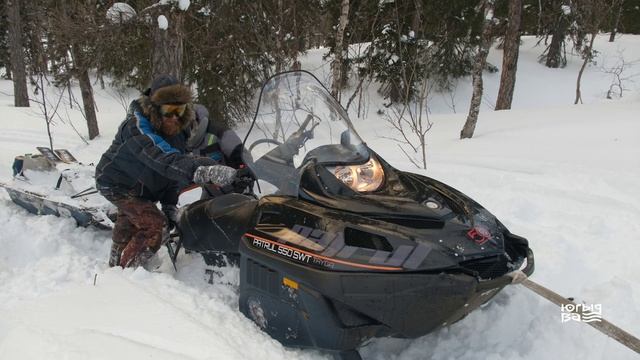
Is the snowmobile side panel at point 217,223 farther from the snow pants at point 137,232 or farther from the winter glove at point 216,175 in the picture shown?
the snow pants at point 137,232

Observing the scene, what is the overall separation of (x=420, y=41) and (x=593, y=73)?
426 inches

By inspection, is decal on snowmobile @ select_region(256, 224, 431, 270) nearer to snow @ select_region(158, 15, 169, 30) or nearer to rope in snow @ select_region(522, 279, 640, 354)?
rope in snow @ select_region(522, 279, 640, 354)

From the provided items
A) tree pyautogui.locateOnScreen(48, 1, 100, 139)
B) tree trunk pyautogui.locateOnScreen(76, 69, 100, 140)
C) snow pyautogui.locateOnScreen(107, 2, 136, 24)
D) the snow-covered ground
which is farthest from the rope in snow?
tree trunk pyautogui.locateOnScreen(76, 69, 100, 140)

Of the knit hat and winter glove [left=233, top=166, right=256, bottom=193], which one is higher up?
the knit hat

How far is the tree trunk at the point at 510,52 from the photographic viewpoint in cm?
927

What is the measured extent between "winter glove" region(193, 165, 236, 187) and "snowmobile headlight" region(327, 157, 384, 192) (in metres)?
0.58

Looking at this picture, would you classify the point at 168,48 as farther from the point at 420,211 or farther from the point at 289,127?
the point at 420,211

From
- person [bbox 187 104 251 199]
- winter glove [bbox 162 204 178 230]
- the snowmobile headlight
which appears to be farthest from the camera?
winter glove [bbox 162 204 178 230]

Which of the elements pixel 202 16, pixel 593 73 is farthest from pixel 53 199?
pixel 593 73

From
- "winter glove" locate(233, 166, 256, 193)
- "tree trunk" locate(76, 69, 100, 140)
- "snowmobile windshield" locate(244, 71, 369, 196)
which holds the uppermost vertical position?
"snowmobile windshield" locate(244, 71, 369, 196)

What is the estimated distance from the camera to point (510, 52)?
33.3 ft

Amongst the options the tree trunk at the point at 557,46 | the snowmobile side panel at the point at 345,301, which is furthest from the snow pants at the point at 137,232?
the tree trunk at the point at 557,46

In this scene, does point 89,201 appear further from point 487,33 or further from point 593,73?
point 593,73

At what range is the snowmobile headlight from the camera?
91.8 inches
